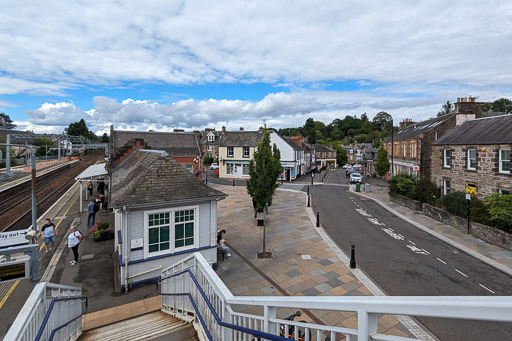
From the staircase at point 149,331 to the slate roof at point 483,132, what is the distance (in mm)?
19918

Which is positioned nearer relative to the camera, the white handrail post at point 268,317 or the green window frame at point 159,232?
the white handrail post at point 268,317

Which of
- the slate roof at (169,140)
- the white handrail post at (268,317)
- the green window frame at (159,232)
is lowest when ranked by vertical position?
the green window frame at (159,232)

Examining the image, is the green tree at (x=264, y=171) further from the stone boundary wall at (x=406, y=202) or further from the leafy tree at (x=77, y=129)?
the leafy tree at (x=77, y=129)

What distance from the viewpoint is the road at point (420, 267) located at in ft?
Answer: 25.5

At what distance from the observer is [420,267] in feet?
38.1

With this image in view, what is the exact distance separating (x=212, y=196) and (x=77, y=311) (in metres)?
5.61

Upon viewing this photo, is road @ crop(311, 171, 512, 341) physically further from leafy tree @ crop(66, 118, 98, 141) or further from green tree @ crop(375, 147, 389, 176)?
leafy tree @ crop(66, 118, 98, 141)

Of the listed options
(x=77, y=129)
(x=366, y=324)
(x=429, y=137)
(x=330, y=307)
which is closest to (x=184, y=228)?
(x=330, y=307)

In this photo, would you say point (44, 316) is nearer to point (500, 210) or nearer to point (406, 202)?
point (500, 210)

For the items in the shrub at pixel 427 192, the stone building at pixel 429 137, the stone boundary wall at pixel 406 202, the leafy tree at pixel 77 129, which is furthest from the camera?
the leafy tree at pixel 77 129

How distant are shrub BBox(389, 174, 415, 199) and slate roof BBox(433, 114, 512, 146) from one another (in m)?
4.02

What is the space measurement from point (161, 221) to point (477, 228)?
16.8m

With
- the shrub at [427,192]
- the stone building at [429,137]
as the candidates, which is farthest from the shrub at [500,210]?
the stone building at [429,137]

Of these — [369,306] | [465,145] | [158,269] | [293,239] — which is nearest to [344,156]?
[465,145]
